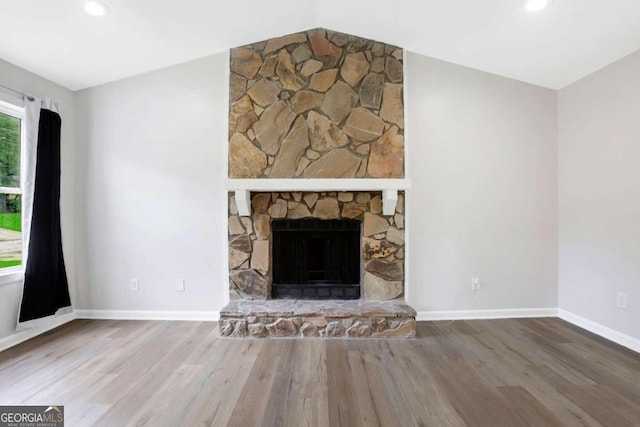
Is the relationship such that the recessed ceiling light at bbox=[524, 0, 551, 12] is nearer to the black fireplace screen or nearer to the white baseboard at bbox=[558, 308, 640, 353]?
the black fireplace screen

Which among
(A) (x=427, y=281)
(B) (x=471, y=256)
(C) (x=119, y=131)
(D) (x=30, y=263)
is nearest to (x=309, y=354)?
(A) (x=427, y=281)

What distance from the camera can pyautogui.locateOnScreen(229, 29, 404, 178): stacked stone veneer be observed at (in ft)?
9.97

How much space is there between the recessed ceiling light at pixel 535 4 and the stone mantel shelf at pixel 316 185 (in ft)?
5.00

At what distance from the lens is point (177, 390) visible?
1.93 m

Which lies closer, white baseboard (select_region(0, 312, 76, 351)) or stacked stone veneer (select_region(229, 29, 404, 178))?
white baseboard (select_region(0, 312, 76, 351))

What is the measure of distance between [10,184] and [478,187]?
4.29 meters

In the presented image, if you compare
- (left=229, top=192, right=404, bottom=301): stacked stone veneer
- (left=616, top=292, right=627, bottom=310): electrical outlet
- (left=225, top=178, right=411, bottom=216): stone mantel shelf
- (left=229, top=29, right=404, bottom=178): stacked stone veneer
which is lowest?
(left=616, top=292, right=627, bottom=310): electrical outlet

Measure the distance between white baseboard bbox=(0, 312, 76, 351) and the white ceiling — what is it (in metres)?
2.26

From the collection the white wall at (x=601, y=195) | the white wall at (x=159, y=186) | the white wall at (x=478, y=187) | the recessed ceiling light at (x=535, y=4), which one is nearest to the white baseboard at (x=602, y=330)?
the white wall at (x=601, y=195)

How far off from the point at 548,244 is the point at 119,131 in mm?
4527

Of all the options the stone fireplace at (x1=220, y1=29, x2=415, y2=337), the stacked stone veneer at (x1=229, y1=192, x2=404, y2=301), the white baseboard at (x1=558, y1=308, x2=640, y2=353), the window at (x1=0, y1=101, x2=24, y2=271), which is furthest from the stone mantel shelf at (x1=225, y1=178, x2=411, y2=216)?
the white baseboard at (x1=558, y1=308, x2=640, y2=353)

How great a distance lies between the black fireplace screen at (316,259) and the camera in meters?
3.16

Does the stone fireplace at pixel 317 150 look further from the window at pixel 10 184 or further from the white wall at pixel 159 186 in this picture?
the window at pixel 10 184

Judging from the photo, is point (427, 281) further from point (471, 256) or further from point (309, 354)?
point (309, 354)
